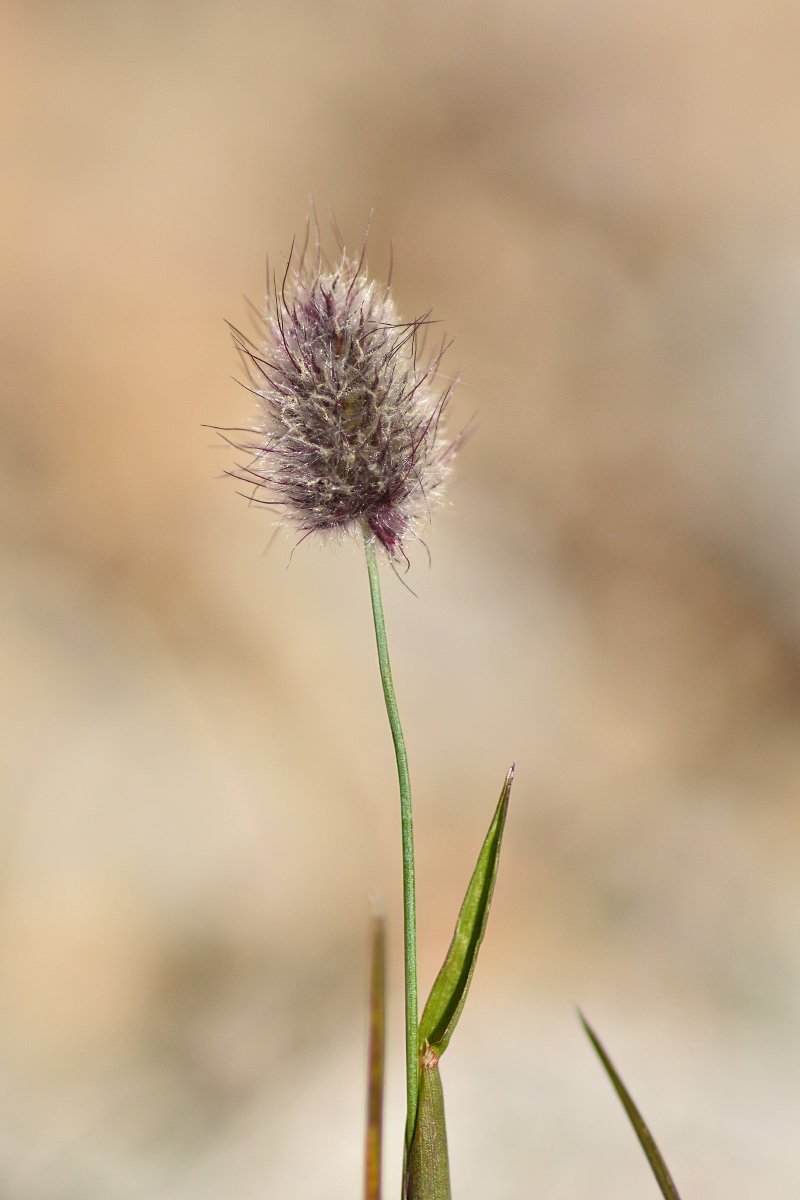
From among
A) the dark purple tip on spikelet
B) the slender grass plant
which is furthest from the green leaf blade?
the dark purple tip on spikelet

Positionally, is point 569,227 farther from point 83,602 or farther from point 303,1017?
point 303,1017

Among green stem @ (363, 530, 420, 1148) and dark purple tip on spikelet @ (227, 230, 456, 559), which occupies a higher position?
dark purple tip on spikelet @ (227, 230, 456, 559)

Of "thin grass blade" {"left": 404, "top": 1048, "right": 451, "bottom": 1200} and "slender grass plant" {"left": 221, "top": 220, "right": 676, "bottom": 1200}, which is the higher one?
"slender grass plant" {"left": 221, "top": 220, "right": 676, "bottom": 1200}

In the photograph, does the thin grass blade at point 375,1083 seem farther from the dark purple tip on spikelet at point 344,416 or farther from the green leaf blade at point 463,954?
the dark purple tip on spikelet at point 344,416

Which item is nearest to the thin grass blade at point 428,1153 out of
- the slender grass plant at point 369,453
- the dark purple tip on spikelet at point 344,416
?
the slender grass plant at point 369,453

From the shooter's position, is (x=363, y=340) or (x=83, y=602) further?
(x=83, y=602)

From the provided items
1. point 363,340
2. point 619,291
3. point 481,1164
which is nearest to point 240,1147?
point 481,1164

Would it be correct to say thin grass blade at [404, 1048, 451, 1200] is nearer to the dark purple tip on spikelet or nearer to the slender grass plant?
the slender grass plant

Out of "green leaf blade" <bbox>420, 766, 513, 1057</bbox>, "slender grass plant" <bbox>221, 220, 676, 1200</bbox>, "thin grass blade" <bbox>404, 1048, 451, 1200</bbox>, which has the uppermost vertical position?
"slender grass plant" <bbox>221, 220, 676, 1200</bbox>
